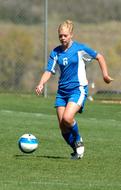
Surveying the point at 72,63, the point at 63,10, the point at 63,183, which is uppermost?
the point at 72,63

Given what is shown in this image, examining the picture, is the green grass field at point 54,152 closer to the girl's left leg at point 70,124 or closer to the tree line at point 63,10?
the girl's left leg at point 70,124

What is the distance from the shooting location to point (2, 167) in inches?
392

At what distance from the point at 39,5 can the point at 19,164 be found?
15860 millimetres

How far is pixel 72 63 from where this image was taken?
36.5 feet

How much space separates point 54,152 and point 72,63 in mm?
1495

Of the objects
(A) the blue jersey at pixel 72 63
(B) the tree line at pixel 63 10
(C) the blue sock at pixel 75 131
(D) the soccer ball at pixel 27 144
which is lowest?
(B) the tree line at pixel 63 10

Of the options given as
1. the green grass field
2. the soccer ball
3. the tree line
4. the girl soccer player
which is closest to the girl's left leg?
the girl soccer player

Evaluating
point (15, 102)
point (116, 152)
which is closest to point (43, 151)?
point (116, 152)

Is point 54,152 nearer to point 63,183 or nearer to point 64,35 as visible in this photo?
point 64,35

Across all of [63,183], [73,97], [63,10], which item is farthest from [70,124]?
[63,10]

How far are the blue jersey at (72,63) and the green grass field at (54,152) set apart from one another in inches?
40.6

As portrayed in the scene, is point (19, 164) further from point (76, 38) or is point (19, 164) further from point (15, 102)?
point (76, 38)

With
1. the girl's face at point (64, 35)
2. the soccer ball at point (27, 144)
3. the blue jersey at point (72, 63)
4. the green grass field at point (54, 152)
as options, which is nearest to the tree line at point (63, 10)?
the green grass field at point (54, 152)

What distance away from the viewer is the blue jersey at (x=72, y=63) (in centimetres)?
1112
